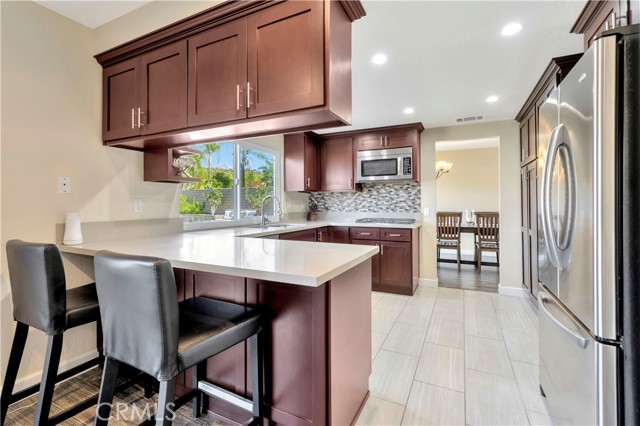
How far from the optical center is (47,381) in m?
1.33

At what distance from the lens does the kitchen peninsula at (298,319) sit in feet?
4.13

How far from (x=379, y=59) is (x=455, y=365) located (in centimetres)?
239

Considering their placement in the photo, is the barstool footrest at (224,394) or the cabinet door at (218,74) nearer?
the barstool footrest at (224,394)

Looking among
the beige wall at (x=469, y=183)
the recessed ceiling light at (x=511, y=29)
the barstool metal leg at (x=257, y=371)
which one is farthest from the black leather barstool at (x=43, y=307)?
the beige wall at (x=469, y=183)

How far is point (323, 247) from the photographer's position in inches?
67.6

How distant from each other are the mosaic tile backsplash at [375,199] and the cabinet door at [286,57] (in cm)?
325

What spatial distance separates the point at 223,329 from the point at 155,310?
0.30 metres

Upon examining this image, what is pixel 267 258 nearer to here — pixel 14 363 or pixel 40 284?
pixel 40 284

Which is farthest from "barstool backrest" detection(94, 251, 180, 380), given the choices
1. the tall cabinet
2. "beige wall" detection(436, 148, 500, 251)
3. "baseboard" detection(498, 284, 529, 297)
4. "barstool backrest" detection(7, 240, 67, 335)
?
"beige wall" detection(436, 148, 500, 251)

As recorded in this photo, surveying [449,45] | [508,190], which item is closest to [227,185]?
[449,45]

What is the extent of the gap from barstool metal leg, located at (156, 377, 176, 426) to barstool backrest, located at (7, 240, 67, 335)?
2.50ft

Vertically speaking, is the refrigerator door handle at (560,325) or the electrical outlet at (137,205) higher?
the electrical outlet at (137,205)

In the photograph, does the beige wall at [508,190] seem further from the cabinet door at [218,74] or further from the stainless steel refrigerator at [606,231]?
the cabinet door at [218,74]

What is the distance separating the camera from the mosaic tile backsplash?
4.41 meters
